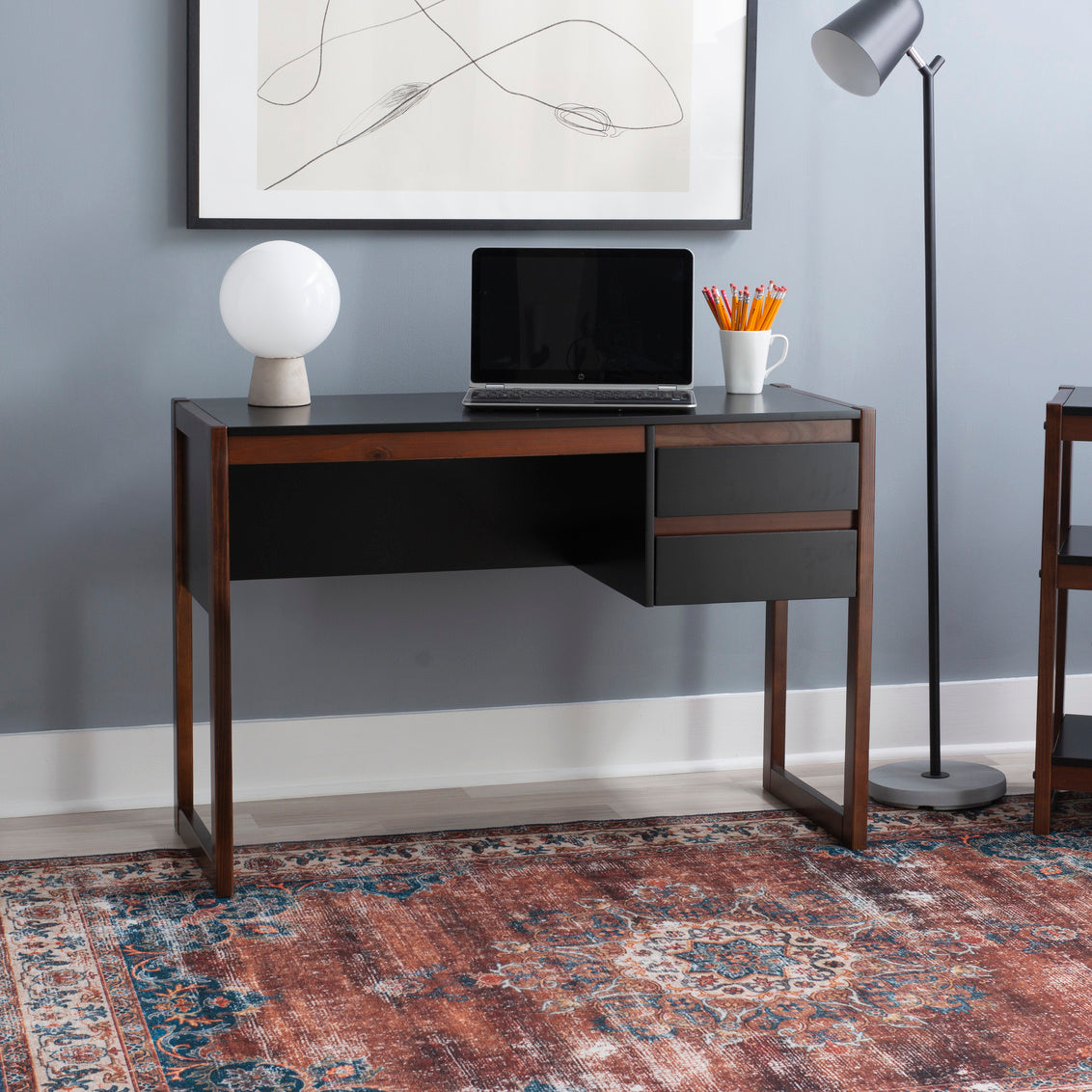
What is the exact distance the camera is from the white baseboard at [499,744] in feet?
8.73

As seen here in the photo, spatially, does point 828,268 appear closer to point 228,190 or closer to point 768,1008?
point 228,190

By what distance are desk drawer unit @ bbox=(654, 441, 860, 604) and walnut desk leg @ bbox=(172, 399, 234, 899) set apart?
2.22ft

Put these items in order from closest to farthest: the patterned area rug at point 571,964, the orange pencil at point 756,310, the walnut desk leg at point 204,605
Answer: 1. the patterned area rug at point 571,964
2. the walnut desk leg at point 204,605
3. the orange pencil at point 756,310

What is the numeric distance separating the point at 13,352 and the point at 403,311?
0.69 meters

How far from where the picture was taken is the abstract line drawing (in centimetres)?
257

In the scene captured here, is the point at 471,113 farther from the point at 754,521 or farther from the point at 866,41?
the point at 754,521

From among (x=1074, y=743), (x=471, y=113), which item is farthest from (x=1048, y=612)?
(x=471, y=113)

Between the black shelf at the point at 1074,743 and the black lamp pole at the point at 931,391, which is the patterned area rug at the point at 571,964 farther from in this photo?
the black lamp pole at the point at 931,391

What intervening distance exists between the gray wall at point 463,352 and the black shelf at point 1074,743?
0.97 ft

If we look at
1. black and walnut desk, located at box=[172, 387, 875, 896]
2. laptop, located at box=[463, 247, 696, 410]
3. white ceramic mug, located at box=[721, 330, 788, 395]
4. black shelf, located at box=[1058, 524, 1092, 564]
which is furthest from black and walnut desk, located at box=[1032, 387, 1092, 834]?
laptop, located at box=[463, 247, 696, 410]

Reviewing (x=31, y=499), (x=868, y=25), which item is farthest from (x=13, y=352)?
(x=868, y=25)

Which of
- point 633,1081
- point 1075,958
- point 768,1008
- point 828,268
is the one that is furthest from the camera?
point 828,268

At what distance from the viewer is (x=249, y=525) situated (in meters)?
2.52

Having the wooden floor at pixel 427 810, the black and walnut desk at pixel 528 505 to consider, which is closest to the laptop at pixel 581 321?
the black and walnut desk at pixel 528 505
